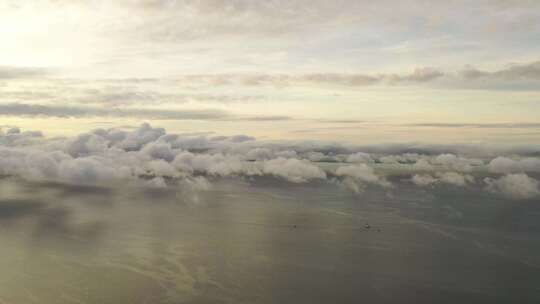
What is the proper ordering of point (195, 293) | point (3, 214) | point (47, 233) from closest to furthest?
point (195, 293)
point (47, 233)
point (3, 214)

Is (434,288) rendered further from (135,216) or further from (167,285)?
(135,216)

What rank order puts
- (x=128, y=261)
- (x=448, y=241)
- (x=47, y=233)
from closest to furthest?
(x=128, y=261)
(x=448, y=241)
(x=47, y=233)

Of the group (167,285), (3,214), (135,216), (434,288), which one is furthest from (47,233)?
(434,288)

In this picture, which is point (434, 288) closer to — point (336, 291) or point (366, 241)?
point (336, 291)

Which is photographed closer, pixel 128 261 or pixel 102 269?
pixel 102 269

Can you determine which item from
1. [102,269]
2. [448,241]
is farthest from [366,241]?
[102,269]

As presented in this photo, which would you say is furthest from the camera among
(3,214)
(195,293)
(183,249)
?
(3,214)
